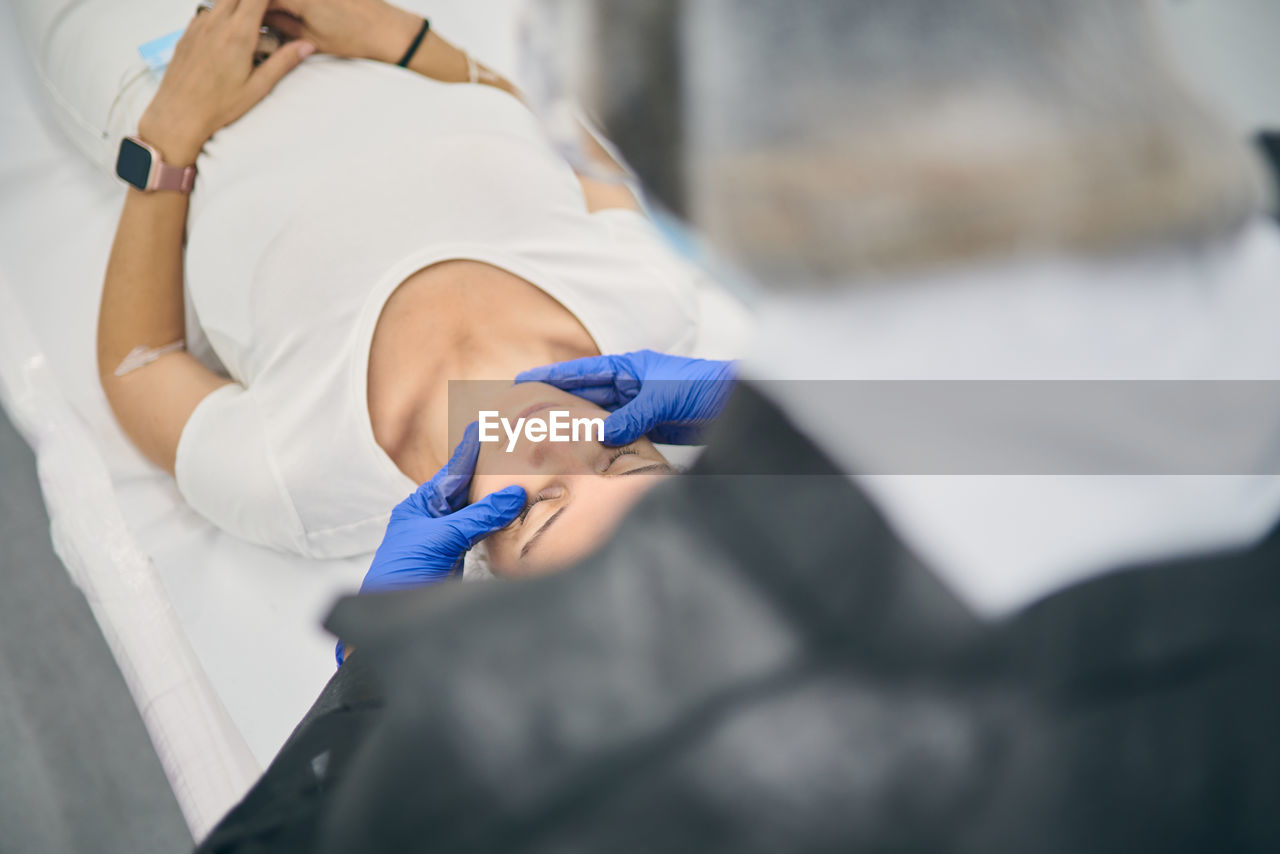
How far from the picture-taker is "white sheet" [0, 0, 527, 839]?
965mm

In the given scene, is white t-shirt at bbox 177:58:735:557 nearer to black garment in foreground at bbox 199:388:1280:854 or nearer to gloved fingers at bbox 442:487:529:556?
gloved fingers at bbox 442:487:529:556

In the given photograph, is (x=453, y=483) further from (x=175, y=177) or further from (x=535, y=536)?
(x=175, y=177)

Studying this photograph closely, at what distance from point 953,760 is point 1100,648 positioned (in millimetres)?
75

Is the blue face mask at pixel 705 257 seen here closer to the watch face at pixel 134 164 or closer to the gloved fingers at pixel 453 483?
the gloved fingers at pixel 453 483

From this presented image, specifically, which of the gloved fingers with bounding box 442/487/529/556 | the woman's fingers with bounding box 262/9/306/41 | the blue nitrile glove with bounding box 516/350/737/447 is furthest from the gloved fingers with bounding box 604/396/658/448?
the woman's fingers with bounding box 262/9/306/41

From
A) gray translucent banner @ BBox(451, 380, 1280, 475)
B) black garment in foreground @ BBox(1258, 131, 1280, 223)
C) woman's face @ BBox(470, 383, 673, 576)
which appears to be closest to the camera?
gray translucent banner @ BBox(451, 380, 1280, 475)

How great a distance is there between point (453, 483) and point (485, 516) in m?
0.12

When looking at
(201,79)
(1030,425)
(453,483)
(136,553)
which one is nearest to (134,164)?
(201,79)

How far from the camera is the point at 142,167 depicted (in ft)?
3.60

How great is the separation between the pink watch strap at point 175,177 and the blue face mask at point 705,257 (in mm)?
1087

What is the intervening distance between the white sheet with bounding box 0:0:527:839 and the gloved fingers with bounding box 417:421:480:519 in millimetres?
227

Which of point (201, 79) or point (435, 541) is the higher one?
point (201, 79)

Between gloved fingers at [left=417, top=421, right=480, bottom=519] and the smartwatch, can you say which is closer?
gloved fingers at [left=417, top=421, right=480, bottom=519]

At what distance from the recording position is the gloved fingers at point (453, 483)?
0.93m
